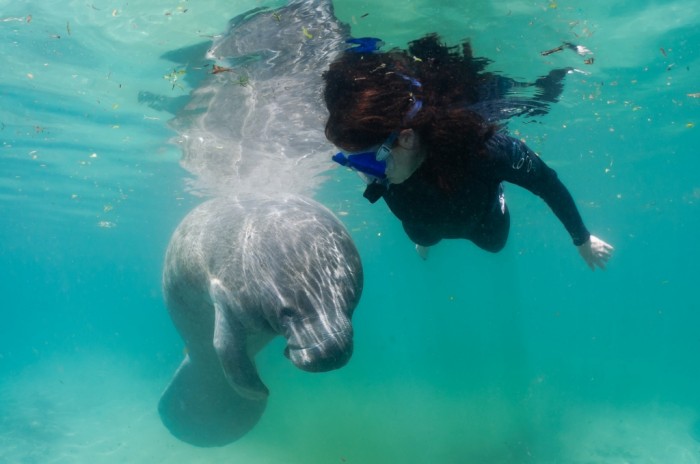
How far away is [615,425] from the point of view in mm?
18578

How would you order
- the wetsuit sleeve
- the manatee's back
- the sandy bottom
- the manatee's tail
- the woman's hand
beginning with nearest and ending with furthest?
the wetsuit sleeve → the woman's hand → the manatee's back → the manatee's tail → the sandy bottom

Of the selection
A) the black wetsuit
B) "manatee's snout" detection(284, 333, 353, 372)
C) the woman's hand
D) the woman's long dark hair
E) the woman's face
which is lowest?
the woman's hand

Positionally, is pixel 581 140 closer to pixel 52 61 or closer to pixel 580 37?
pixel 580 37

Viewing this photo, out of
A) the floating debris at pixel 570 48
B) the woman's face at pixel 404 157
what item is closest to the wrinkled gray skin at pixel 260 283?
the woman's face at pixel 404 157

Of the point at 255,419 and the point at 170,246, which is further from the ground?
the point at 170,246

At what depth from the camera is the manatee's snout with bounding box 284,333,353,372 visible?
2.95 m

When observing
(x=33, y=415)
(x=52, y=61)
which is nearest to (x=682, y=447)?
(x=52, y=61)

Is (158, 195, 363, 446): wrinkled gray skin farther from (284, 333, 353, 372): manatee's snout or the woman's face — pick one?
the woman's face

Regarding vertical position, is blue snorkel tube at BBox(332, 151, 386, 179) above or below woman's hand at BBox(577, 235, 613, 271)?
above

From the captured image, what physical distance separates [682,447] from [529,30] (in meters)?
14.8

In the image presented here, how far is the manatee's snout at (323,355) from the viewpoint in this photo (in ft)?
9.68

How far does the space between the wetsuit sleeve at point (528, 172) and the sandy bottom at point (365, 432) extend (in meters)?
11.4

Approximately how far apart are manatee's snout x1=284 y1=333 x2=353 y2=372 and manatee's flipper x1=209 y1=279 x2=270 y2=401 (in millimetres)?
512

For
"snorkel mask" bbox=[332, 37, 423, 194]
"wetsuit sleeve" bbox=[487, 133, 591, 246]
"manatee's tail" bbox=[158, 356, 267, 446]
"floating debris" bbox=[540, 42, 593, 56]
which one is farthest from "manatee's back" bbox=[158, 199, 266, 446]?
"floating debris" bbox=[540, 42, 593, 56]
